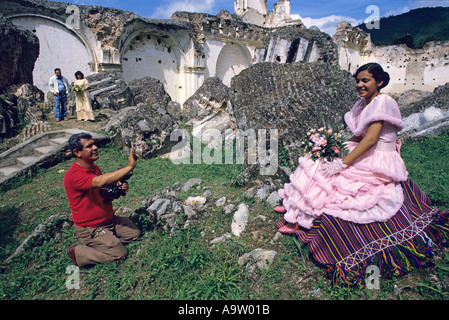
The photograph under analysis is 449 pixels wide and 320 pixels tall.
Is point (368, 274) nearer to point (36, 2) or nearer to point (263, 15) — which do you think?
point (36, 2)

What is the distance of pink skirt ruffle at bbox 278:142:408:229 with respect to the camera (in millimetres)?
2355

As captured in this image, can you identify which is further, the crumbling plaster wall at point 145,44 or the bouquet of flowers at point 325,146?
the crumbling plaster wall at point 145,44

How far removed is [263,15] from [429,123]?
75.5 ft

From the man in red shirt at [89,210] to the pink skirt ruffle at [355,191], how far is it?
1.75 meters

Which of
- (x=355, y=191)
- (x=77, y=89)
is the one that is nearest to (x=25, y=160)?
(x=77, y=89)

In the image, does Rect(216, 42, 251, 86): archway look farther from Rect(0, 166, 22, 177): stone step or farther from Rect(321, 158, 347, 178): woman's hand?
Rect(321, 158, 347, 178): woman's hand

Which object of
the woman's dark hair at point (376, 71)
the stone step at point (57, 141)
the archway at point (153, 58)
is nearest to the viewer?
the woman's dark hair at point (376, 71)

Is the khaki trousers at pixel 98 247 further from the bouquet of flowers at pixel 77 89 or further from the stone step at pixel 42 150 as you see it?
the bouquet of flowers at pixel 77 89

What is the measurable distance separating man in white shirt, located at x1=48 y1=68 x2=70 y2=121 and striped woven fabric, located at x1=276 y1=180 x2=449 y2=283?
885cm

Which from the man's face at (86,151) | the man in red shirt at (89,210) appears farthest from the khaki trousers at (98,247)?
the man's face at (86,151)

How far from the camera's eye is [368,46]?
70.9 ft

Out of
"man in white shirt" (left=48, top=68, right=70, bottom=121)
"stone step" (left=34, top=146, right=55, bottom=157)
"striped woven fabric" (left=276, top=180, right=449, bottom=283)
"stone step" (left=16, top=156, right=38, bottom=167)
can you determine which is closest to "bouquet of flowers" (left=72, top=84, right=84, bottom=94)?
"man in white shirt" (left=48, top=68, right=70, bottom=121)

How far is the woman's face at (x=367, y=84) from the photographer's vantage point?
250 cm

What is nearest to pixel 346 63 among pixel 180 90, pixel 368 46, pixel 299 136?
pixel 368 46
